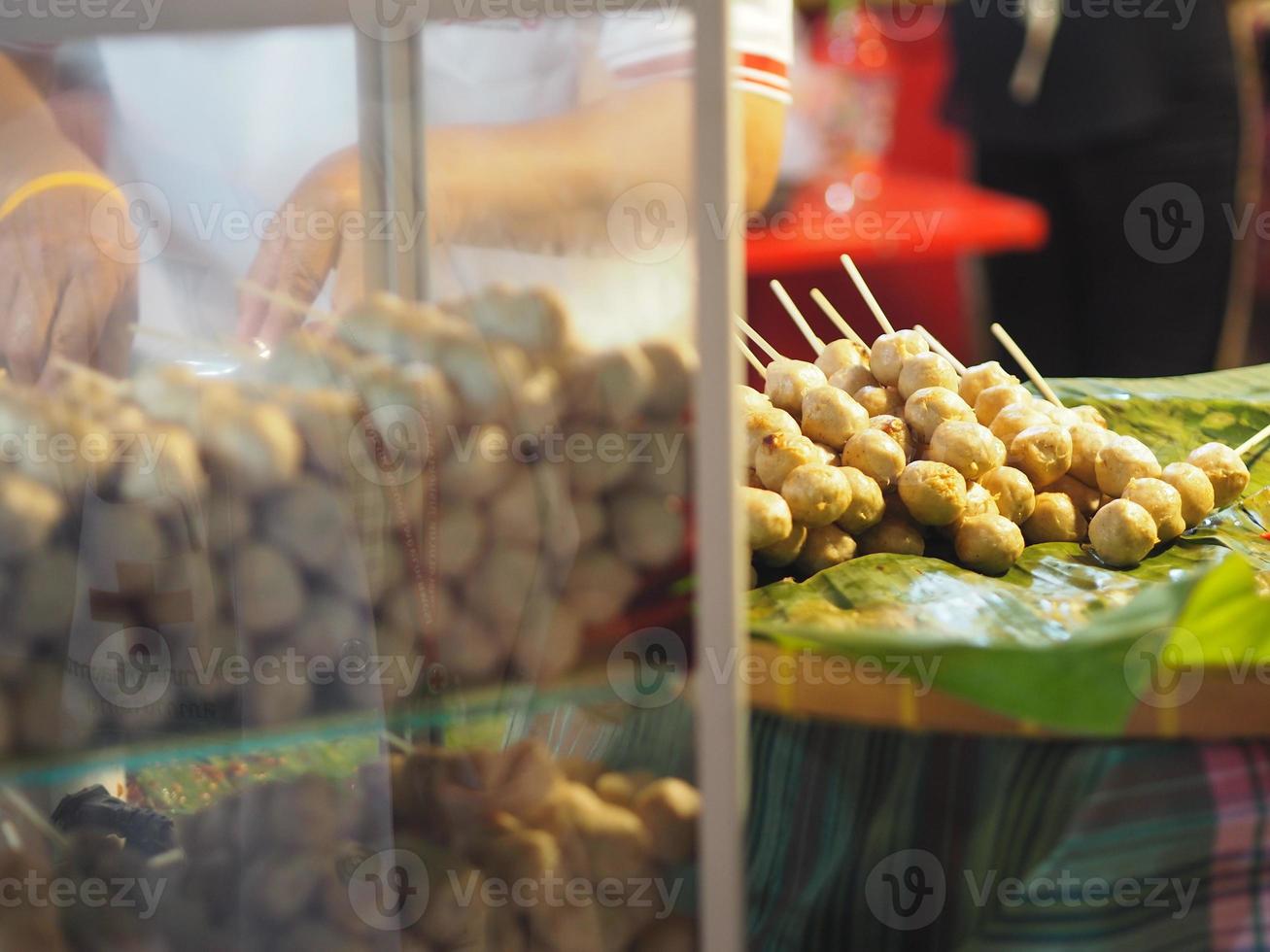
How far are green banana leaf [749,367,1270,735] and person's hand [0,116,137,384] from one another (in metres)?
0.40

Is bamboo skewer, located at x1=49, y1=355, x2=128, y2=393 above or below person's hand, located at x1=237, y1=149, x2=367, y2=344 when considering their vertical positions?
below

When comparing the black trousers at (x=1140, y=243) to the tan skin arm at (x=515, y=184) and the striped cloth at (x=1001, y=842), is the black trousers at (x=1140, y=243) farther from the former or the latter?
the tan skin arm at (x=515, y=184)

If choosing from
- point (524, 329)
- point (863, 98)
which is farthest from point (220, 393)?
point (863, 98)

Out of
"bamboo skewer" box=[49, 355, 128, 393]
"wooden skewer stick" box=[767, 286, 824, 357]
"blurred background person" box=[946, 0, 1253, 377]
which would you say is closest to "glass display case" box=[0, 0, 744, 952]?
"bamboo skewer" box=[49, 355, 128, 393]

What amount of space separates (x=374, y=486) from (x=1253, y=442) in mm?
786

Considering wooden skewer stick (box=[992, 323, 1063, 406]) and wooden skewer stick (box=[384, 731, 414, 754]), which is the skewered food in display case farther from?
wooden skewer stick (box=[992, 323, 1063, 406])

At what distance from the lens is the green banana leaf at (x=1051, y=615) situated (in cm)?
65

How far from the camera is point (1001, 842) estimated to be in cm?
72

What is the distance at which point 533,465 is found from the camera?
0.64m

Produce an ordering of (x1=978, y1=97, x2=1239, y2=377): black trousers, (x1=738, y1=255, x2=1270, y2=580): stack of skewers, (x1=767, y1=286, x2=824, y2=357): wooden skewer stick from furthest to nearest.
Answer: (x1=978, y1=97, x2=1239, y2=377): black trousers, (x1=767, y1=286, x2=824, y2=357): wooden skewer stick, (x1=738, y1=255, x2=1270, y2=580): stack of skewers

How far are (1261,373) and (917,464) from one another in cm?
54

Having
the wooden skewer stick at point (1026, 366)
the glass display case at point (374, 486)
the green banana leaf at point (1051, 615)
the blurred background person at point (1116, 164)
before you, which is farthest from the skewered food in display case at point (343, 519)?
the blurred background person at point (1116, 164)

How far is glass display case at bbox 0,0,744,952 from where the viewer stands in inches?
24.5

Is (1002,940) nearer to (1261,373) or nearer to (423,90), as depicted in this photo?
(423,90)
